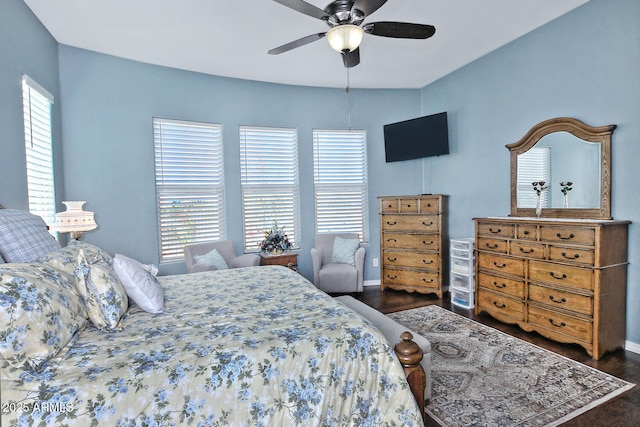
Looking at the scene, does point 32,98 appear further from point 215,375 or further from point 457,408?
point 457,408

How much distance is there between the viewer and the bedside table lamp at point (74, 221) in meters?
2.91

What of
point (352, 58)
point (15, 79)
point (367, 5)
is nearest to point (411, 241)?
point (352, 58)

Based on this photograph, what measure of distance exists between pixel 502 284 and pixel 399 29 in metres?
2.69

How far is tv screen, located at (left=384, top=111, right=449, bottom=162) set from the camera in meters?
4.57

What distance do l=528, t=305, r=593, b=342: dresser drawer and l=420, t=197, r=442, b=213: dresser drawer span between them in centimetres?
163

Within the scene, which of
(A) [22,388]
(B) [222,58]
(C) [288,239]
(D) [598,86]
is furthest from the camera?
(C) [288,239]

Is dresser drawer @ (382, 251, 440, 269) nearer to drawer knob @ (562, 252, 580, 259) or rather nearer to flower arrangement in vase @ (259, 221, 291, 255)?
flower arrangement in vase @ (259, 221, 291, 255)

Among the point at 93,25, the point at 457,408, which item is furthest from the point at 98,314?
the point at 93,25

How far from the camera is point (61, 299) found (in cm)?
143

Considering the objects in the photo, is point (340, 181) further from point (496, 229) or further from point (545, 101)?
point (545, 101)

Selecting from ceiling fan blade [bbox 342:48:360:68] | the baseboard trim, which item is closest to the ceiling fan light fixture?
ceiling fan blade [bbox 342:48:360:68]

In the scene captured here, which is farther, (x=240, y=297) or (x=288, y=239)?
(x=288, y=239)

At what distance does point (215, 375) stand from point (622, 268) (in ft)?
11.1

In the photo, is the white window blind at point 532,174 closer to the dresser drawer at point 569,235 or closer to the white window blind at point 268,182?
the dresser drawer at point 569,235
